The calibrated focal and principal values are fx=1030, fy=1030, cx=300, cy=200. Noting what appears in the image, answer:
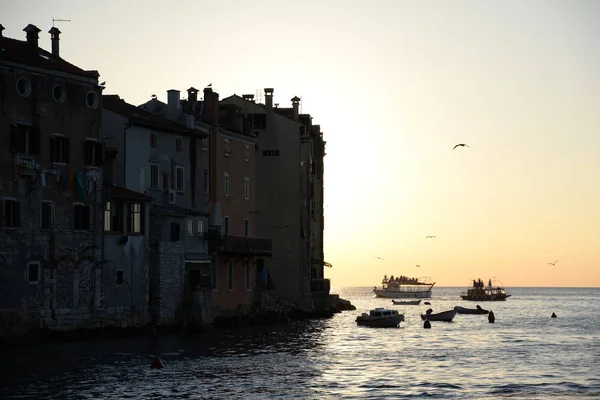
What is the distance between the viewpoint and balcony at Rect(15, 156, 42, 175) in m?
67.0

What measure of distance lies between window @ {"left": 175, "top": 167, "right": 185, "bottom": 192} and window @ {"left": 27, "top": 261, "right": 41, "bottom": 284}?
21439 mm

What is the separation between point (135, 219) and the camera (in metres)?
77.1

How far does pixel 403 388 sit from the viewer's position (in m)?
53.1

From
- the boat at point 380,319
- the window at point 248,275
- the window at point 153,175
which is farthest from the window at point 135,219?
the boat at point 380,319

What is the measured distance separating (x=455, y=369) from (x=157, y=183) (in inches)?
1274

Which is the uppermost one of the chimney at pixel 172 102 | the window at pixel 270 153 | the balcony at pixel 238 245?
the chimney at pixel 172 102

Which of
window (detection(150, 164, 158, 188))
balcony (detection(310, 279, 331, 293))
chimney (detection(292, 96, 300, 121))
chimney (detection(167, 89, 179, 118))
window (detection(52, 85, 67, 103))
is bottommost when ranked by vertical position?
balcony (detection(310, 279, 331, 293))

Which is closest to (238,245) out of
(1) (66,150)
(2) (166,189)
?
(2) (166,189)

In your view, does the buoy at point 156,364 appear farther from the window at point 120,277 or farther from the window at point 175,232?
the window at point 175,232

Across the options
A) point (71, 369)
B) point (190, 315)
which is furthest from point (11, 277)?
point (190, 315)

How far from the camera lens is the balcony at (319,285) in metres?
121

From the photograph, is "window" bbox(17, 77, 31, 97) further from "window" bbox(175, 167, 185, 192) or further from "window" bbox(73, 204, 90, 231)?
"window" bbox(175, 167, 185, 192)

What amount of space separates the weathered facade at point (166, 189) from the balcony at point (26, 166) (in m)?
13.4

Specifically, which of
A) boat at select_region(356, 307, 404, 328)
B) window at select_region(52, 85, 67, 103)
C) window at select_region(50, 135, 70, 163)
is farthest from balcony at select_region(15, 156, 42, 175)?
boat at select_region(356, 307, 404, 328)
